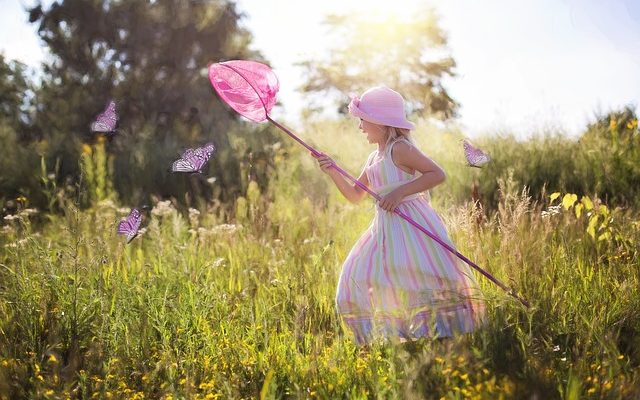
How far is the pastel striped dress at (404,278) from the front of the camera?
3242 millimetres

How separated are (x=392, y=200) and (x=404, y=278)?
0.39 metres

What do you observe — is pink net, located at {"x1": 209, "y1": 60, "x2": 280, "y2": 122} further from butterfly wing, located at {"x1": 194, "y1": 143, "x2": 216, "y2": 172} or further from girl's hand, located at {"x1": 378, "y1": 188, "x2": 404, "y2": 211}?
girl's hand, located at {"x1": 378, "y1": 188, "x2": 404, "y2": 211}

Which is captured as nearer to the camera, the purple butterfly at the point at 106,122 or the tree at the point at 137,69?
the purple butterfly at the point at 106,122

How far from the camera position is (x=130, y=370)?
316 cm

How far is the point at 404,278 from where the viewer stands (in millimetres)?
3316

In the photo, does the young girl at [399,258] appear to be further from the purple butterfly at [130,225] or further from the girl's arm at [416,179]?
the purple butterfly at [130,225]

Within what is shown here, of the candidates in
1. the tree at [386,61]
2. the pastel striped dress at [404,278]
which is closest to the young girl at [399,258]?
the pastel striped dress at [404,278]

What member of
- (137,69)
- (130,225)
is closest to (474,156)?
(130,225)

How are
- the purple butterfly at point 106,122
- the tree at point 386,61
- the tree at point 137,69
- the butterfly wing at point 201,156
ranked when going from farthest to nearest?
the tree at point 386,61
the tree at point 137,69
the butterfly wing at point 201,156
the purple butterfly at point 106,122

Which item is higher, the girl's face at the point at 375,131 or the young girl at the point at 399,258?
the girl's face at the point at 375,131

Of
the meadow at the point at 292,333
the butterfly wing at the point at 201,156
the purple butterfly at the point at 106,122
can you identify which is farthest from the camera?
the butterfly wing at the point at 201,156

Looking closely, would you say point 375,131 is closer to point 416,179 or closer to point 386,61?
point 416,179

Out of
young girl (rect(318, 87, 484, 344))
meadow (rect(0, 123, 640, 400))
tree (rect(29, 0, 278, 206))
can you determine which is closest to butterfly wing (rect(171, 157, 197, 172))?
meadow (rect(0, 123, 640, 400))

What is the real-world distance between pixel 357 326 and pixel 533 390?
1215 mm
